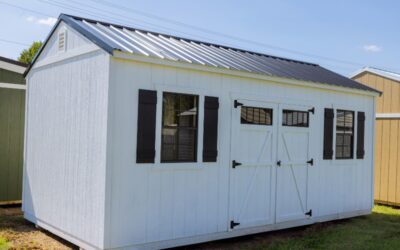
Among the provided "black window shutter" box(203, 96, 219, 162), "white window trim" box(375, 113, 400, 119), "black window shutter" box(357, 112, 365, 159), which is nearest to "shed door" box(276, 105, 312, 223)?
"black window shutter" box(203, 96, 219, 162)

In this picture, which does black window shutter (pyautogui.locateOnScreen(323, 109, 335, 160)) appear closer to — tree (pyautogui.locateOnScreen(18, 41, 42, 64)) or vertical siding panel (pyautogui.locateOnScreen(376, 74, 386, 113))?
vertical siding panel (pyautogui.locateOnScreen(376, 74, 386, 113))

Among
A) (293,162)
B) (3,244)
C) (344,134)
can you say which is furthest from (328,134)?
(3,244)

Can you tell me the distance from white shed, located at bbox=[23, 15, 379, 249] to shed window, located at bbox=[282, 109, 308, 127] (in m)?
0.02

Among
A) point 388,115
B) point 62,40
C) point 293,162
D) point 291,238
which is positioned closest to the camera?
point 62,40

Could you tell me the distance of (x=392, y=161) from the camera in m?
10.3

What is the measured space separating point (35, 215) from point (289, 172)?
164 inches

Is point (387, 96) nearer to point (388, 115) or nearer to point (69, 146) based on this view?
point (388, 115)

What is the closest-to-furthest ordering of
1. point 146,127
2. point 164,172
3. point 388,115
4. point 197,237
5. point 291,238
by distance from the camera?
point 146,127
point 164,172
point 197,237
point 291,238
point 388,115

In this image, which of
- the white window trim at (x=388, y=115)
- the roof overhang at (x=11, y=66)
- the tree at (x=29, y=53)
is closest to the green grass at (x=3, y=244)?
the roof overhang at (x=11, y=66)

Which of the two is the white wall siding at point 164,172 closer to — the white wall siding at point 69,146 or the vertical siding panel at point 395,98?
the white wall siding at point 69,146

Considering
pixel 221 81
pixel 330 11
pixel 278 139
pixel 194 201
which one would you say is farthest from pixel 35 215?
pixel 330 11

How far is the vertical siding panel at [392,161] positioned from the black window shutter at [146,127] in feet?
22.7

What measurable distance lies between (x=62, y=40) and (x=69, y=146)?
62.3 inches

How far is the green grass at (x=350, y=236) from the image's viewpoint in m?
6.47
